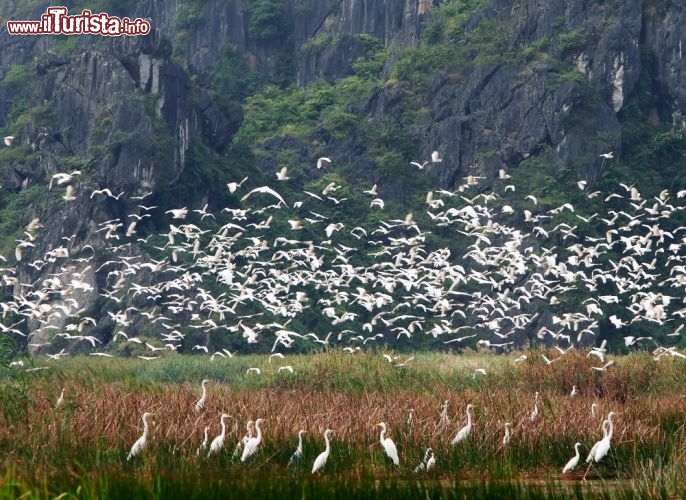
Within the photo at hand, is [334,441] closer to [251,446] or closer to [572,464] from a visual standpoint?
[251,446]

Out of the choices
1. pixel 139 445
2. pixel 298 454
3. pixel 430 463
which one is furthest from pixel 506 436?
pixel 139 445

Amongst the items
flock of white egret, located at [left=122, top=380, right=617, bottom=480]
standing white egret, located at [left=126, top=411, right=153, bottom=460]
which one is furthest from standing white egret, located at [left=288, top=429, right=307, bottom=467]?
standing white egret, located at [left=126, top=411, right=153, bottom=460]

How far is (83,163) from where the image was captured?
6391cm

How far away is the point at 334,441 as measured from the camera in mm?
20703

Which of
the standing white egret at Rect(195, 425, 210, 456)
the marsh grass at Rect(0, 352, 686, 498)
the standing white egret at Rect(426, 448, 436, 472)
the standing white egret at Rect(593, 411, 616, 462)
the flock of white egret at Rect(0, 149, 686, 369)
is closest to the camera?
the marsh grass at Rect(0, 352, 686, 498)

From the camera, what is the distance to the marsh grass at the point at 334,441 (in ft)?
50.4

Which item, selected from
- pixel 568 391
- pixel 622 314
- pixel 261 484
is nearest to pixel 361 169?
pixel 622 314

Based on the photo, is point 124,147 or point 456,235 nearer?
point 124,147

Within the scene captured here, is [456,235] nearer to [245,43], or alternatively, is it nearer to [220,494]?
[245,43]

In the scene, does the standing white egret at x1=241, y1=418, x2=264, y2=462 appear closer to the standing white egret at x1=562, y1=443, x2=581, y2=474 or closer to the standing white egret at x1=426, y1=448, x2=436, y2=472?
the standing white egret at x1=426, y1=448, x2=436, y2=472

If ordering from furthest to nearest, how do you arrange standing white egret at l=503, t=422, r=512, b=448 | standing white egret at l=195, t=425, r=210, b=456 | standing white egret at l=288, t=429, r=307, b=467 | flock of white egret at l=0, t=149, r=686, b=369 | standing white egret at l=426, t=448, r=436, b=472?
flock of white egret at l=0, t=149, r=686, b=369 < standing white egret at l=503, t=422, r=512, b=448 < standing white egret at l=195, t=425, r=210, b=456 < standing white egret at l=288, t=429, r=307, b=467 < standing white egret at l=426, t=448, r=436, b=472

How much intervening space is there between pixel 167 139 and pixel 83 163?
399 cm

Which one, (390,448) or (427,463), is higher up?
(390,448)

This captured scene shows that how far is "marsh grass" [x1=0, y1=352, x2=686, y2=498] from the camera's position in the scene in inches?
605
